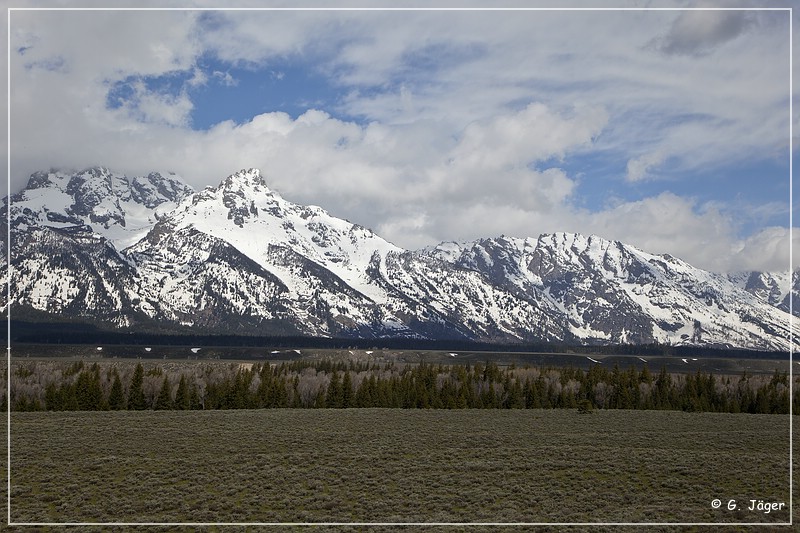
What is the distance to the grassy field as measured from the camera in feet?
151

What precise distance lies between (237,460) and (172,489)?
11.1m

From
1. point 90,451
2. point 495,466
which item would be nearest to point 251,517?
point 495,466

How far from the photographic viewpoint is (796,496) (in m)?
47.1

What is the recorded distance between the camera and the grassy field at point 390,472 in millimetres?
46000

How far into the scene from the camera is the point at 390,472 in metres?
58.3

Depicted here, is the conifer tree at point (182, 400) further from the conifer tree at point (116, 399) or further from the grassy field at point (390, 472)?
the grassy field at point (390, 472)

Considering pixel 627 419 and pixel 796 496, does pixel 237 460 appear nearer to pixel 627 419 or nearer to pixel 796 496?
pixel 796 496

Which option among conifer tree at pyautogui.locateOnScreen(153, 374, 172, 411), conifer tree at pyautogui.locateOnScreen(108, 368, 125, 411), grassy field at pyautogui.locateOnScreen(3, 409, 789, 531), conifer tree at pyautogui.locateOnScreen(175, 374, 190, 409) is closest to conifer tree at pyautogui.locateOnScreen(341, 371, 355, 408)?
conifer tree at pyautogui.locateOnScreen(175, 374, 190, 409)

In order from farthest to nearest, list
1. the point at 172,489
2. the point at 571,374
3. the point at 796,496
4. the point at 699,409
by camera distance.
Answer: the point at 571,374
the point at 699,409
the point at 172,489
the point at 796,496

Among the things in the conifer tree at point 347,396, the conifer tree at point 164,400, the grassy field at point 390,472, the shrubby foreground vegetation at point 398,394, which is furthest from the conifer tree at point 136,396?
the conifer tree at point 347,396

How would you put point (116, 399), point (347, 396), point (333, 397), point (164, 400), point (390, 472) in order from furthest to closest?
point (347, 396)
point (333, 397)
point (164, 400)
point (116, 399)
point (390, 472)

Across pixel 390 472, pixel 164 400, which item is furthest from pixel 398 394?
pixel 390 472

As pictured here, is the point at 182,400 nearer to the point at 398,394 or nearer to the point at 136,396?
the point at 136,396

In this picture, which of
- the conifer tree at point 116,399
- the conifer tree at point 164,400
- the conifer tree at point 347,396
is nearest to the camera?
the conifer tree at point 116,399
